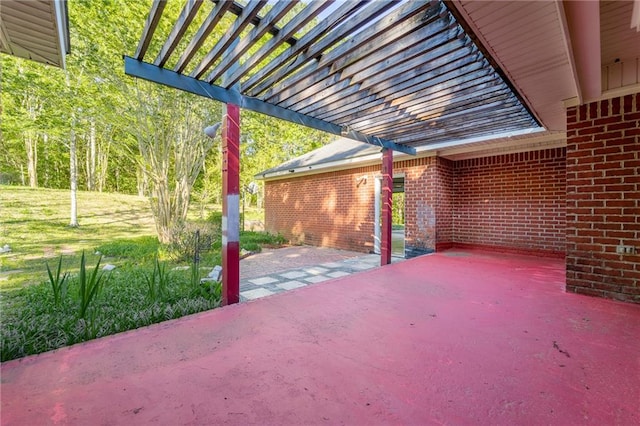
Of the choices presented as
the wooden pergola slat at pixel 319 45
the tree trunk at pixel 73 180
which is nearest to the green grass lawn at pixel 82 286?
the tree trunk at pixel 73 180

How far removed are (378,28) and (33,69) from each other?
8.88 metres

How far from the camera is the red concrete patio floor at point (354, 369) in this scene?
1539 millimetres

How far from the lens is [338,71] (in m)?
2.99

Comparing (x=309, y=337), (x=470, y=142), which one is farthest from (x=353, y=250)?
(x=309, y=337)

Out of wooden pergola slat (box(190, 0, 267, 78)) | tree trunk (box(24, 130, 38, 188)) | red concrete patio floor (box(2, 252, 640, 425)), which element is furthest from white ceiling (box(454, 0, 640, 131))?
tree trunk (box(24, 130, 38, 188))

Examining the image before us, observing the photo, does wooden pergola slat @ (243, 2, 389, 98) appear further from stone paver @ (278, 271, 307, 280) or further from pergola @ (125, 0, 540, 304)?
stone paver @ (278, 271, 307, 280)

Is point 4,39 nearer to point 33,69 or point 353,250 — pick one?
point 33,69

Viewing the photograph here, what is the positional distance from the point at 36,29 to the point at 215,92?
1.50 m

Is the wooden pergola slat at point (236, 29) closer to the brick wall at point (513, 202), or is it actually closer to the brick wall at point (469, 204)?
the brick wall at point (469, 204)

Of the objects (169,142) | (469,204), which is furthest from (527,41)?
(169,142)

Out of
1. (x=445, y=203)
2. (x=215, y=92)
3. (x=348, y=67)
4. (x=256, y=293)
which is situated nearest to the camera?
(x=348, y=67)

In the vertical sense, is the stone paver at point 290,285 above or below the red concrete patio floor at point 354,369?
below

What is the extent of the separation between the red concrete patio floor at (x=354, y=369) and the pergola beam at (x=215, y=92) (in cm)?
251

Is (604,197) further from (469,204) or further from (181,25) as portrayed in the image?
(181,25)
